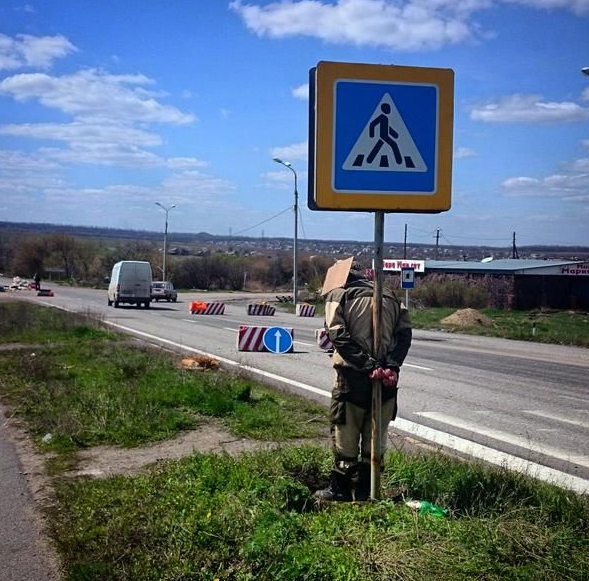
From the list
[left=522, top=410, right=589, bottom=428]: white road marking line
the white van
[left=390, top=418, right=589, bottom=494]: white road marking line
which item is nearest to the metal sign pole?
[left=390, top=418, right=589, bottom=494]: white road marking line

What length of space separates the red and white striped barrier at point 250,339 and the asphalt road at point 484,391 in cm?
22

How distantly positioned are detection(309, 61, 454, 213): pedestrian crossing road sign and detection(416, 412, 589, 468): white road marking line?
4.38 metres

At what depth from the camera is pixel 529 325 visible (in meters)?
35.8

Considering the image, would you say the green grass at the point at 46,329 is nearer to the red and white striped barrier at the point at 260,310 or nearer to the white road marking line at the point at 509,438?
the white road marking line at the point at 509,438

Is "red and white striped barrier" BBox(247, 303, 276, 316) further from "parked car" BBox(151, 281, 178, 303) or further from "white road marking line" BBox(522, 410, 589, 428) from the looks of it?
"white road marking line" BBox(522, 410, 589, 428)

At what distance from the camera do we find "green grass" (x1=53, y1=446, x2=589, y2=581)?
388 centimetres

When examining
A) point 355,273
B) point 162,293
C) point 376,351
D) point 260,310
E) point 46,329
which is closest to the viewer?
point 376,351

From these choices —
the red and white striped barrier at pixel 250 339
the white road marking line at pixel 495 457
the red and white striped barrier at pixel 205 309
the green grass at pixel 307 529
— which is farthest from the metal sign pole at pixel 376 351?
the red and white striped barrier at pixel 205 309

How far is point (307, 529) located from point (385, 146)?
236 centimetres

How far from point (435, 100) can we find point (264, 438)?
4113 mm

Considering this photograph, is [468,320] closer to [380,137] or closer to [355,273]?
[355,273]

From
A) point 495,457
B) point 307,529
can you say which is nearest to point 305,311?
point 495,457

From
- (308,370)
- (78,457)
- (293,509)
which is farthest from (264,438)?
(308,370)

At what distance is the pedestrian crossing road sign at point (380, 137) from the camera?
4.87m
